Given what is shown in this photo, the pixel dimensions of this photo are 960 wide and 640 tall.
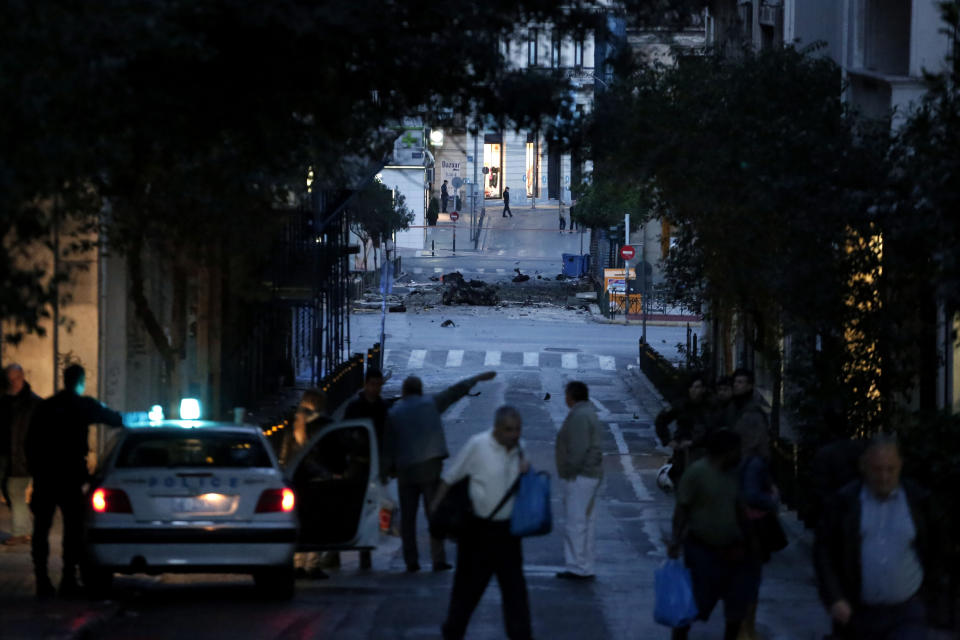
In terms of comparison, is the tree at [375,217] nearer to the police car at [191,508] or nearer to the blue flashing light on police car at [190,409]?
the blue flashing light on police car at [190,409]

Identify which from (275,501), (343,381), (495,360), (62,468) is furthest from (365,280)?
(275,501)

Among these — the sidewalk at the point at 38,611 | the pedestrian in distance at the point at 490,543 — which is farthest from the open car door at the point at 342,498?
the pedestrian in distance at the point at 490,543

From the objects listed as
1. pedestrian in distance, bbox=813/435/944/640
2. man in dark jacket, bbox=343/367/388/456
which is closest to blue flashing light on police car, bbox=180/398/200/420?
man in dark jacket, bbox=343/367/388/456

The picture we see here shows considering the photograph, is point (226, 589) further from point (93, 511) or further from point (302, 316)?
point (302, 316)

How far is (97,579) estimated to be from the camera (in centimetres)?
1177

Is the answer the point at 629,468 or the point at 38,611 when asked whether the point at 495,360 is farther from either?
the point at 38,611

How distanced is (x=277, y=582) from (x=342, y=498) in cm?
144

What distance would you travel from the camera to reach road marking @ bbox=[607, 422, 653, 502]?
2078cm

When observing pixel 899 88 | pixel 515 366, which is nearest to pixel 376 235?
pixel 515 366

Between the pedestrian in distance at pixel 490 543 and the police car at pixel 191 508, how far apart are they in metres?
2.47

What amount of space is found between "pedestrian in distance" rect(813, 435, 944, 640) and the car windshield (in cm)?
554

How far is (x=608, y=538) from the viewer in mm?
16797

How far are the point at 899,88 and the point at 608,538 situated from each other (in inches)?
308

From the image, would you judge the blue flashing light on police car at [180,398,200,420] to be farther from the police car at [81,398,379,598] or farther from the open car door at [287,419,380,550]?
the police car at [81,398,379,598]
